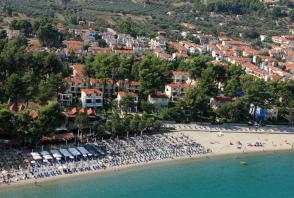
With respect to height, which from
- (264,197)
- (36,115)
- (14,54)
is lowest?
(264,197)

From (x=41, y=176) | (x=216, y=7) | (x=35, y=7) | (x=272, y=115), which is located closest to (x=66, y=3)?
(x=35, y=7)

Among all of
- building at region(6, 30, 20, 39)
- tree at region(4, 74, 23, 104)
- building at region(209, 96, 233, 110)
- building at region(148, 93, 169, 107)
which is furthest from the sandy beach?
building at region(6, 30, 20, 39)

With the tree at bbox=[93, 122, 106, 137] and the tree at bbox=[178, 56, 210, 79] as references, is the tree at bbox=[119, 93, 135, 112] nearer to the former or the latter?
the tree at bbox=[93, 122, 106, 137]

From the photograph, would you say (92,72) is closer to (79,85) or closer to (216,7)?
(79,85)

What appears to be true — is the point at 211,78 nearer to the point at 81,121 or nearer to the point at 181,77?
the point at 181,77

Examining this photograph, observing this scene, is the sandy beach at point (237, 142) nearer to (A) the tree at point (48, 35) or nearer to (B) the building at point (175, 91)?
(B) the building at point (175, 91)

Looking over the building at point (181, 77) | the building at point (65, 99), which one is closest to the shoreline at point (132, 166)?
the building at point (65, 99)

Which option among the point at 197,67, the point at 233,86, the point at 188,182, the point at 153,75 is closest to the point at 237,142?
the point at 233,86
